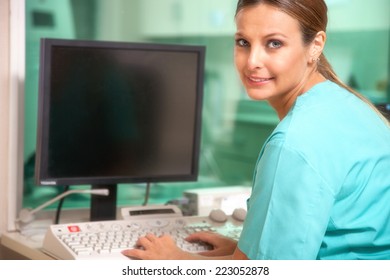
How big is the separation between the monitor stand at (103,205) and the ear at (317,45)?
0.61m

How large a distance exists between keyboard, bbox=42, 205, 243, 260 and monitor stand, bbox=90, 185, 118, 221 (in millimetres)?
90

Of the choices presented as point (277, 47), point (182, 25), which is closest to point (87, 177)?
point (277, 47)

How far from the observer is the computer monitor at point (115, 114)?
1.50m

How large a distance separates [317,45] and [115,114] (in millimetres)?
528

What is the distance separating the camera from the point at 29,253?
4.80 feet

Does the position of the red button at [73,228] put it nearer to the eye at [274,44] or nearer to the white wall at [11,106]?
the white wall at [11,106]

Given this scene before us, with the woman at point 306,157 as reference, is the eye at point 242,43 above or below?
above

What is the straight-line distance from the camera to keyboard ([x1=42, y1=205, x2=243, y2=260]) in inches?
52.0

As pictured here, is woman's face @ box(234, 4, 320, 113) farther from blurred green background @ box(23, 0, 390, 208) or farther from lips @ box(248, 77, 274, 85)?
blurred green background @ box(23, 0, 390, 208)

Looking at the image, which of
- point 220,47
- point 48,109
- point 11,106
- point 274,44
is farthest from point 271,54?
point 220,47

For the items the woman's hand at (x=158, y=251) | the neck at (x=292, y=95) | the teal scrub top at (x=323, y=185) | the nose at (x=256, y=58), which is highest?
the nose at (x=256, y=58)

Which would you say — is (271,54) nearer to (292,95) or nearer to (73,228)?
(292,95)

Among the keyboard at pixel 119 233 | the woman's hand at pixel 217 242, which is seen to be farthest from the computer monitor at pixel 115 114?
the woman's hand at pixel 217 242

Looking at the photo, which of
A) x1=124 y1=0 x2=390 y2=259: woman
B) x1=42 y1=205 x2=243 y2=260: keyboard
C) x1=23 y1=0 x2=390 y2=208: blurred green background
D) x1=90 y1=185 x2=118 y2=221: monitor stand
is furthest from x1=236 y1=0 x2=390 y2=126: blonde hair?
x1=23 y1=0 x2=390 y2=208: blurred green background
